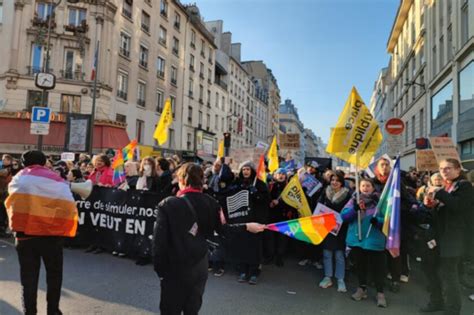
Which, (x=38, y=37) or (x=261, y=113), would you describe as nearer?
(x=38, y=37)

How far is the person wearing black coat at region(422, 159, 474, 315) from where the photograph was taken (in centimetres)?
412

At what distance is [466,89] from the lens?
17.0 m

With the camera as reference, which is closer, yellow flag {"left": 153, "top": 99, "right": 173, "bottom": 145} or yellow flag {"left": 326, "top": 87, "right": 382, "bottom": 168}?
yellow flag {"left": 326, "top": 87, "right": 382, "bottom": 168}

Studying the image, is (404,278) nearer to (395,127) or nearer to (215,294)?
(215,294)

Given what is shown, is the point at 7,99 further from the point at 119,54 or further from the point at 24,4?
the point at 119,54

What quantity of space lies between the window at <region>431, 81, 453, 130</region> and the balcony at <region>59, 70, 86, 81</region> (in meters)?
23.2

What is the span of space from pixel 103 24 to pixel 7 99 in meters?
8.16

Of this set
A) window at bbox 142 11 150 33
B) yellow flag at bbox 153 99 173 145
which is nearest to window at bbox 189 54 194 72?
window at bbox 142 11 150 33

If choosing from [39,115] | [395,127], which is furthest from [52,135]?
[395,127]

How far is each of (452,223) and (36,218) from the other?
483 centimetres

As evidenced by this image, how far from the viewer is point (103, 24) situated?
81.1ft

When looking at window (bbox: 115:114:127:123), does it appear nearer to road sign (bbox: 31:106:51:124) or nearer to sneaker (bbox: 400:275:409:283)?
road sign (bbox: 31:106:51:124)

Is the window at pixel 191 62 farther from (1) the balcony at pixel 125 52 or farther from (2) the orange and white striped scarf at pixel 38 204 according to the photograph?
(2) the orange and white striped scarf at pixel 38 204

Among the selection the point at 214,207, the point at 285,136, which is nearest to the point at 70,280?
the point at 214,207
